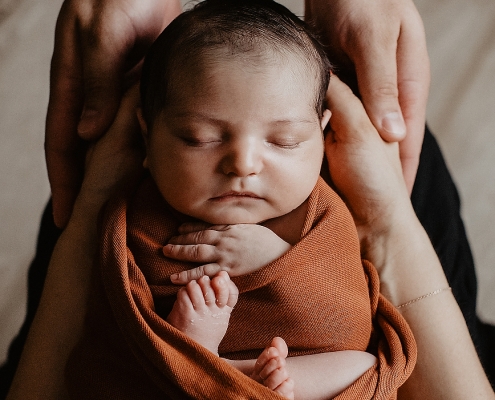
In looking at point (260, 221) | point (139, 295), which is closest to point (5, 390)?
point (139, 295)

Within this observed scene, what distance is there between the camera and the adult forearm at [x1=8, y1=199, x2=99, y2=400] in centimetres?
99

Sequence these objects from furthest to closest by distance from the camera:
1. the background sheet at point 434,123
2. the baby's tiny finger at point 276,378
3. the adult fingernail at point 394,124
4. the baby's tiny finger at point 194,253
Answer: the background sheet at point 434,123 < the adult fingernail at point 394,124 < the baby's tiny finger at point 194,253 < the baby's tiny finger at point 276,378

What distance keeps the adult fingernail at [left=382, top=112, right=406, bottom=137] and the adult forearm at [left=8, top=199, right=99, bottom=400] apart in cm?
59

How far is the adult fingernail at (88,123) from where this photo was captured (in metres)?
1.10

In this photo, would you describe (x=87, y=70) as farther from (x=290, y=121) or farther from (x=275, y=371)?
(x=275, y=371)

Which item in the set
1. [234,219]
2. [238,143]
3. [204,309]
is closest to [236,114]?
[238,143]

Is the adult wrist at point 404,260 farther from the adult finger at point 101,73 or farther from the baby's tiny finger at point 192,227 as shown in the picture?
the adult finger at point 101,73

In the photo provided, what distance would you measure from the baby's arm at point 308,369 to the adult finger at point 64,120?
0.60 m

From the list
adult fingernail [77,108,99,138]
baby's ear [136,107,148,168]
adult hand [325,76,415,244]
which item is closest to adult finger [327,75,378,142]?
adult hand [325,76,415,244]

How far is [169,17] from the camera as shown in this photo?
1269 millimetres

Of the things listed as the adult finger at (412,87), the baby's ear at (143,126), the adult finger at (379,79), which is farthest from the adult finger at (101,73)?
the adult finger at (412,87)

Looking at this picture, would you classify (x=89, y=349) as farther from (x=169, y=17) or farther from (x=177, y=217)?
(x=169, y=17)

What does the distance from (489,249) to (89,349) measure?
1368 millimetres

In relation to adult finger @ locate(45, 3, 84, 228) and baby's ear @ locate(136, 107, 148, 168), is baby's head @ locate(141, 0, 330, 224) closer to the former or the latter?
baby's ear @ locate(136, 107, 148, 168)
